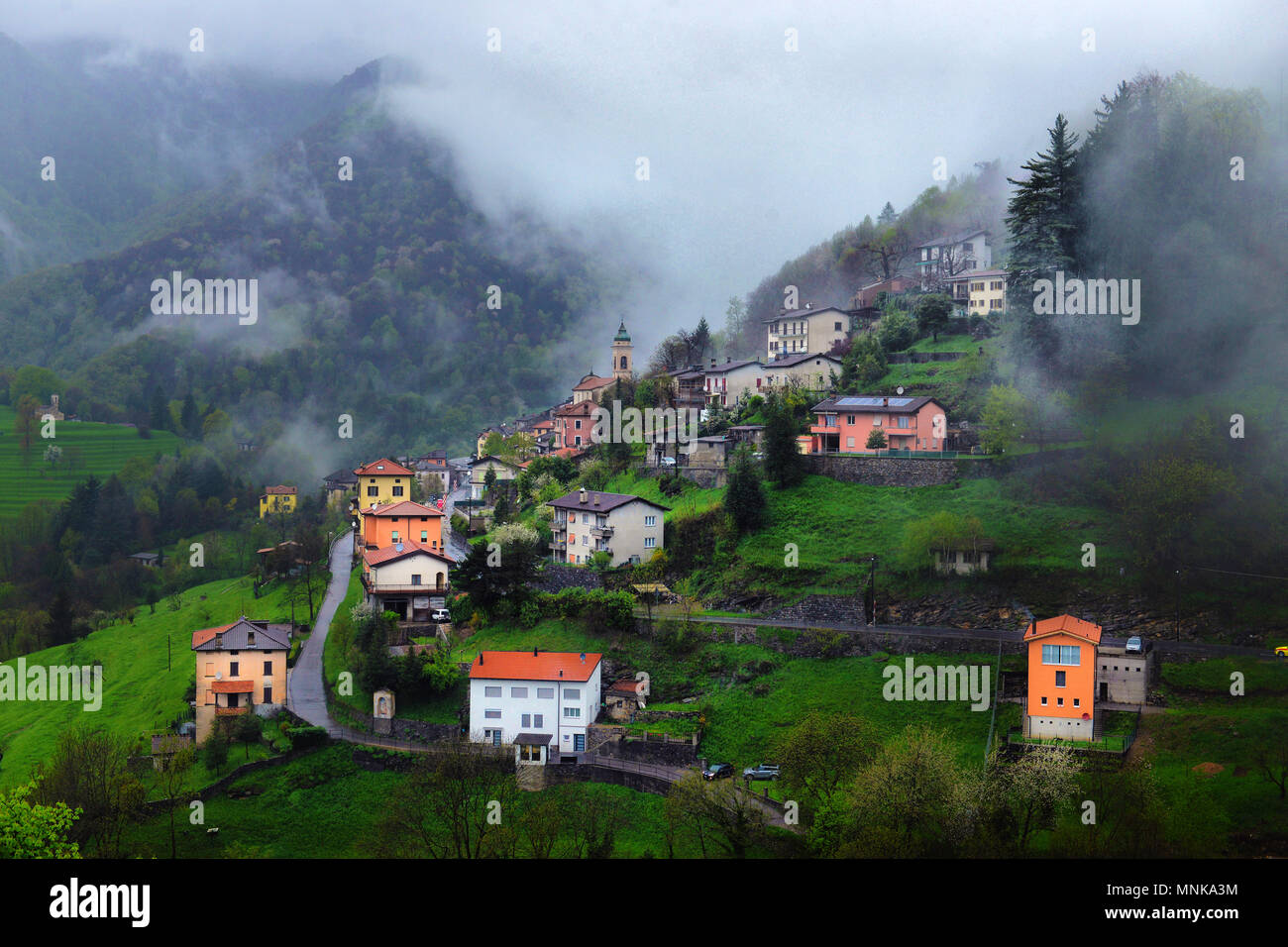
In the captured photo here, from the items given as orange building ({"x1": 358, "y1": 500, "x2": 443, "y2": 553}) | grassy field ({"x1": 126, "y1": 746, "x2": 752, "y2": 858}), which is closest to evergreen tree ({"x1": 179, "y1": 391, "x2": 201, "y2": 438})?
orange building ({"x1": 358, "y1": 500, "x2": 443, "y2": 553})

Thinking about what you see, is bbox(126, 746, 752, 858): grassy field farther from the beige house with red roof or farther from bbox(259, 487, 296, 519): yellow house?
bbox(259, 487, 296, 519): yellow house

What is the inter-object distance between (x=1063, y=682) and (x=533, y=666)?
14.6 m

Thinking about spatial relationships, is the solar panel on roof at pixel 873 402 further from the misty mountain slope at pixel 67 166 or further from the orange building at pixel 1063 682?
the misty mountain slope at pixel 67 166

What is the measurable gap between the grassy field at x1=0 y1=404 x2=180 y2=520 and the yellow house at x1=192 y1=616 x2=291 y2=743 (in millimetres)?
47992

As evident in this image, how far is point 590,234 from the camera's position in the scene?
16188 cm

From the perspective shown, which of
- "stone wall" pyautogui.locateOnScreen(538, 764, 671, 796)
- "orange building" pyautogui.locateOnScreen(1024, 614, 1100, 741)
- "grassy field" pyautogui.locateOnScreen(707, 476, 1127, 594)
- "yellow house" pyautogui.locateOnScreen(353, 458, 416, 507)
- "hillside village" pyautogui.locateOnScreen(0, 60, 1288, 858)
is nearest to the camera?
"hillside village" pyautogui.locateOnScreen(0, 60, 1288, 858)

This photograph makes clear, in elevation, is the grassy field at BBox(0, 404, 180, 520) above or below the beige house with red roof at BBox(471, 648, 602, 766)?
above

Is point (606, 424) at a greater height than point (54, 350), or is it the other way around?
point (54, 350)

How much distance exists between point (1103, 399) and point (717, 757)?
19.5 m

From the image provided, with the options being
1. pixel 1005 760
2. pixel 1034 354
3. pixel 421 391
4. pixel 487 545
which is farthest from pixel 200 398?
pixel 1005 760

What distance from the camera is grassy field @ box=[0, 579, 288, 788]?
38.6 metres

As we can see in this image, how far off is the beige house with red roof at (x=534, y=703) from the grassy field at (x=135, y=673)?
7.45m

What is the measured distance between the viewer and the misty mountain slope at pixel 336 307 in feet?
405
